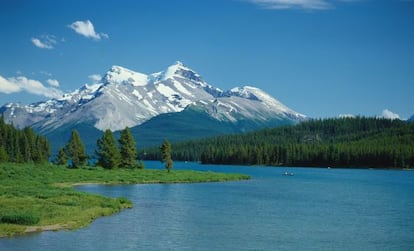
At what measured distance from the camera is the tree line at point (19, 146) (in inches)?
6002

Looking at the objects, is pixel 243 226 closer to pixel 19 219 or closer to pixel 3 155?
pixel 19 219

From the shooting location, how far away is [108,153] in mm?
145500

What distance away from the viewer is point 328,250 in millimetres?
47250

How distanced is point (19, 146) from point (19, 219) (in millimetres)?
112152

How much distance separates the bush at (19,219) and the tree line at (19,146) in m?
93.2

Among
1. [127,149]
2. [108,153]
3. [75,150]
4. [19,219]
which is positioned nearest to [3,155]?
[75,150]

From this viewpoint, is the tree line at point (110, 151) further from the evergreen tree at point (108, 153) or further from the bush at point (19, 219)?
the bush at point (19, 219)

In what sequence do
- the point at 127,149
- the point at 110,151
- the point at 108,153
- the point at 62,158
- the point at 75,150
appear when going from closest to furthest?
the point at 108,153, the point at 110,151, the point at 127,149, the point at 75,150, the point at 62,158

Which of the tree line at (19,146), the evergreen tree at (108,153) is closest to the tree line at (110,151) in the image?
the evergreen tree at (108,153)

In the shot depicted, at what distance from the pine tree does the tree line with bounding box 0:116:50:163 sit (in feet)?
94.1

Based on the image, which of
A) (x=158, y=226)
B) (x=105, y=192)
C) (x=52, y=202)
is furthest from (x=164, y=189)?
(x=158, y=226)

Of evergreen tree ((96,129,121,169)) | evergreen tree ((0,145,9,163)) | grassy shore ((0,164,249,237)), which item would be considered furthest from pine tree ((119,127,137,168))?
evergreen tree ((0,145,9,163))

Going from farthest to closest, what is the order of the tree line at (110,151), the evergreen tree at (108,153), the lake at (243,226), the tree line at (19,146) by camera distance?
the tree line at (19,146), the tree line at (110,151), the evergreen tree at (108,153), the lake at (243,226)

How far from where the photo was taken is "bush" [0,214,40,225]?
175ft
